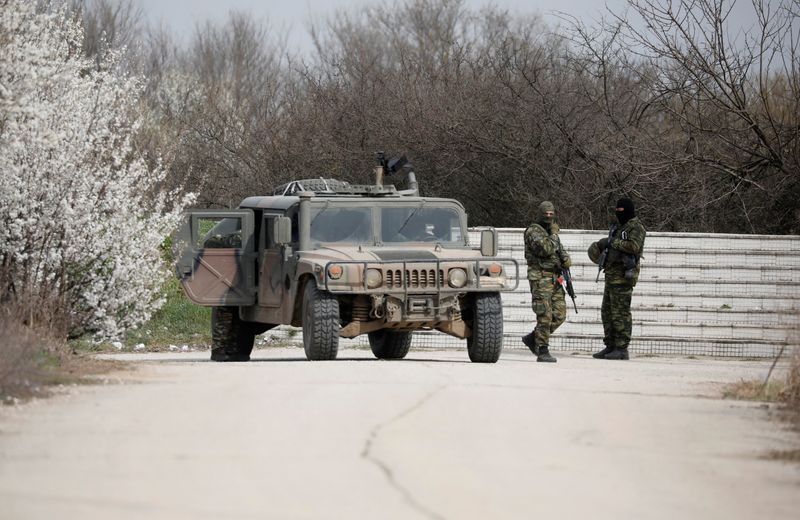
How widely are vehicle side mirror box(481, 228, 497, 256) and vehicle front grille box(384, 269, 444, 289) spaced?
2.74ft

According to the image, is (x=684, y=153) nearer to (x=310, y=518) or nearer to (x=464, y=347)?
(x=464, y=347)

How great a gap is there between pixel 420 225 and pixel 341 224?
0.87m

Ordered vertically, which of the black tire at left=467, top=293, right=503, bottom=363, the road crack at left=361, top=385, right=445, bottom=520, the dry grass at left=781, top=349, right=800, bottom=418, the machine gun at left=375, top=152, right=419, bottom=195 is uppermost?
the machine gun at left=375, top=152, right=419, bottom=195

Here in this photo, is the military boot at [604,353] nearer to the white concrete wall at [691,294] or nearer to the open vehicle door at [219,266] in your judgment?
the white concrete wall at [691,294]

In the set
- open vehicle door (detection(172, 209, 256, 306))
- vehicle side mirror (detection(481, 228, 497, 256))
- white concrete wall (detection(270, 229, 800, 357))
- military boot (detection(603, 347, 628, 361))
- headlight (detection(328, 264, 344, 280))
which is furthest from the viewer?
white concrete wall (detection(270, 229, 800, 357))

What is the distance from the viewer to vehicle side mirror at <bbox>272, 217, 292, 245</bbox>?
579 inches

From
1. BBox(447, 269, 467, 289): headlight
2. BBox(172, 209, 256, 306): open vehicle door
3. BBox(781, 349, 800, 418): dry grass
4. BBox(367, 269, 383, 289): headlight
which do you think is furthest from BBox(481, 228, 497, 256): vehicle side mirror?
BBox(781, 349, 800, 418): dry grass

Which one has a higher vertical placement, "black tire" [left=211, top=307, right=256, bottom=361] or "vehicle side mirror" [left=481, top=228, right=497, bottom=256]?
"vehicle side mirror" [left=481, top=228, right=497, bottom=256]

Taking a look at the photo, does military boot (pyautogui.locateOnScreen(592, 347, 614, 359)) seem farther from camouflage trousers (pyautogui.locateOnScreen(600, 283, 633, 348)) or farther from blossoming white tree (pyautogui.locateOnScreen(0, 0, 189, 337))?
blossoming white tree (pyautogui.locateOnScreen(0, 0, 189, 337))

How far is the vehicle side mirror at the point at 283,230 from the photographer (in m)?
14.7

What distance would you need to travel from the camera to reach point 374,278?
13.9 meters

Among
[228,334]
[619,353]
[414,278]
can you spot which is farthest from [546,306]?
[228,334]

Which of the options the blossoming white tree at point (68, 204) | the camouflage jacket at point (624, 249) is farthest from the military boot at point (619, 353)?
the blossoming white tree at point (68, 204)

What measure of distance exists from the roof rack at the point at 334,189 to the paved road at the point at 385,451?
4.53 m
